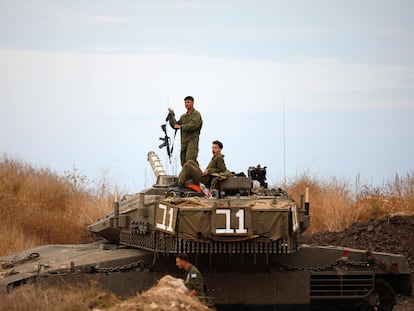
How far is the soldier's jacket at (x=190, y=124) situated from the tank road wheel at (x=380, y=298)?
13.6ft

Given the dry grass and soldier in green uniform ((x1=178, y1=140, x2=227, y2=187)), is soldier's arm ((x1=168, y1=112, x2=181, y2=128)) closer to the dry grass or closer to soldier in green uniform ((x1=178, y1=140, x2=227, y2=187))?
soldier in green uniform ((x1=178, y1=140, x2=227, y2=187))

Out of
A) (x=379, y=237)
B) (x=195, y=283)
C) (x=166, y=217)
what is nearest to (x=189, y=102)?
(x=166, y=217)

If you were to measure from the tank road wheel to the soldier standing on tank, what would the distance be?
3.88m

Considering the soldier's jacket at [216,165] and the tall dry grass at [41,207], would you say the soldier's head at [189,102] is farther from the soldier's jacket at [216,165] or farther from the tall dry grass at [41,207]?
the tall dry grass at [41,207]

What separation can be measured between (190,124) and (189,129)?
3.6 inches

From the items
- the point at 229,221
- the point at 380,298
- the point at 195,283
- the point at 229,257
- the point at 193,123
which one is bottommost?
the point at 380,298

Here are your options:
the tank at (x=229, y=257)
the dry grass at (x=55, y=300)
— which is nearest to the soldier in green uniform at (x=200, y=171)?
the tank at (x=229, y=257)

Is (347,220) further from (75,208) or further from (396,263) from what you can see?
(396,263)

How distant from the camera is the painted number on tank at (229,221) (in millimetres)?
16625

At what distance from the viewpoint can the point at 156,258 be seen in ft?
57.5

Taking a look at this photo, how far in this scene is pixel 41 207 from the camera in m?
28.4

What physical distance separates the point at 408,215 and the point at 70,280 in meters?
11.9

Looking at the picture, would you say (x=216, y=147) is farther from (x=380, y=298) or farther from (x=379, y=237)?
(x=379, y=237)

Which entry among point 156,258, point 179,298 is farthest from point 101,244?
point 179,298
